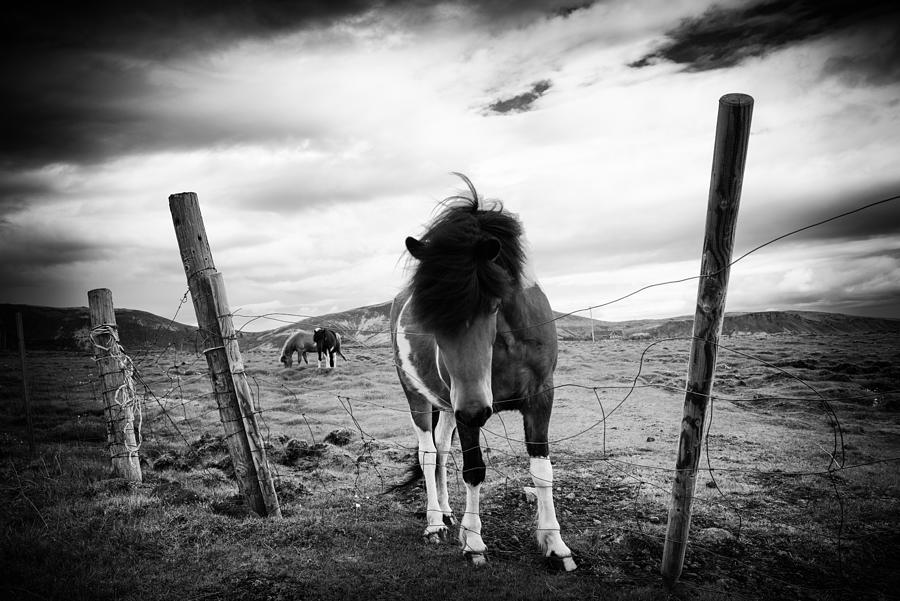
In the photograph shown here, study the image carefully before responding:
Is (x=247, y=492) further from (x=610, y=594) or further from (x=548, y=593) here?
(x=610, y=594)

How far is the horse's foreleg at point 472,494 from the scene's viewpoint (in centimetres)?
448

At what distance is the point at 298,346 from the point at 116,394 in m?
22.9

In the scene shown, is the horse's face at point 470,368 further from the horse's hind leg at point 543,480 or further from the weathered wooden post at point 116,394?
the weathered wooden post at point 116,394

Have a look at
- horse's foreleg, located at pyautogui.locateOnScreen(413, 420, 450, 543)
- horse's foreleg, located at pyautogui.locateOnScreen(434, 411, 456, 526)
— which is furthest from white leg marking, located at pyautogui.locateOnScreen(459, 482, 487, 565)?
horse's foreleg, located at pyautogui.locateOnScreen(434, 411, 456, 526)

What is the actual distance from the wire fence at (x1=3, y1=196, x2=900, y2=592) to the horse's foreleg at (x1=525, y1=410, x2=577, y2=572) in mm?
309

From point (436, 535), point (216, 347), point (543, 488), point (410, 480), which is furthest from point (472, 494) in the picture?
point (216, 347)

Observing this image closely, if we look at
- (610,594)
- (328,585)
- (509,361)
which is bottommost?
(610,594)

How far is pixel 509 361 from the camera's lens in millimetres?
4504

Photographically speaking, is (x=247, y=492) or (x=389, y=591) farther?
(x=247, y=492)

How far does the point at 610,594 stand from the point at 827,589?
1982 millimetres

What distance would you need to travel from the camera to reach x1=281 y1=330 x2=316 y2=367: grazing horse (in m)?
27.8

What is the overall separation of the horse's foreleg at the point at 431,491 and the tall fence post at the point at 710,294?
2.38 meters

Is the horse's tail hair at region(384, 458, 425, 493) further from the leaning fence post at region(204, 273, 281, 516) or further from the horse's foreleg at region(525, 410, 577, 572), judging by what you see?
the horse's foreleg at region(525, 410, 577, 572)

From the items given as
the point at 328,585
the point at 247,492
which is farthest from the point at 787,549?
the point at 247,492
